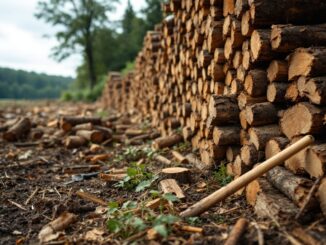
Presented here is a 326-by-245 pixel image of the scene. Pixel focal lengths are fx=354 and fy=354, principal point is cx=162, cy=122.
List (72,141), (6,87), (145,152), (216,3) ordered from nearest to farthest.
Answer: (216,3), (145,152), (72,141), (6,87)

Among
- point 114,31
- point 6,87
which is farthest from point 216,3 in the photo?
point 6,87

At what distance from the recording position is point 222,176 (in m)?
3.43

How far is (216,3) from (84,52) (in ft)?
80.2

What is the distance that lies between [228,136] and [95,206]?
1.39 m

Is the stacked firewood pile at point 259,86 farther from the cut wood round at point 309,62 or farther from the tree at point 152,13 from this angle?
the tree at point 152,13

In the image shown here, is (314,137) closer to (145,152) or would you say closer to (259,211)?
(259,211)

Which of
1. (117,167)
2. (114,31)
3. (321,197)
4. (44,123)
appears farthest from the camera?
(114,31)

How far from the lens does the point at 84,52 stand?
88.6 ft

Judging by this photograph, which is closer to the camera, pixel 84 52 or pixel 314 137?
pixel 314 137

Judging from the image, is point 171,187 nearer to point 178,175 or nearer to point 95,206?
point 178,175

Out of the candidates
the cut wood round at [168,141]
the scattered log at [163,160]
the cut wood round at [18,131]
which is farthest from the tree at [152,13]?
the scattered log at [163,160]

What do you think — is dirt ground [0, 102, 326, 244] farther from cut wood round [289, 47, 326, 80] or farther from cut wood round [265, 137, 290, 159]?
cut wood round [289, 47, 326, 80]

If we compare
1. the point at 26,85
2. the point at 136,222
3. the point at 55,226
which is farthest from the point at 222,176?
the point at 26,85

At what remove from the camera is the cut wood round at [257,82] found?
306 cm
